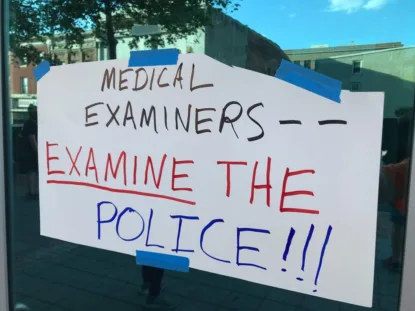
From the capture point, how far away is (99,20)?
1386mm

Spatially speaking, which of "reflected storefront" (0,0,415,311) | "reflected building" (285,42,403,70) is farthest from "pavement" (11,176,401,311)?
"reflected building" (285,42,403,70)

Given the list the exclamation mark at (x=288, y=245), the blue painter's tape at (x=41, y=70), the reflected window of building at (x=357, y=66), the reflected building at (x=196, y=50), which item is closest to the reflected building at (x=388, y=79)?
the reflected window of building at (x=357, y=66)

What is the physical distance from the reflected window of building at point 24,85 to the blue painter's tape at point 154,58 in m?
0.46

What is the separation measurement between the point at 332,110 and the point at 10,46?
117cm

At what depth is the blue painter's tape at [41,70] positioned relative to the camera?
1.44 meters

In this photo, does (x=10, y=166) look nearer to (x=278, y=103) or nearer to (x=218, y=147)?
(x=218, y=147)

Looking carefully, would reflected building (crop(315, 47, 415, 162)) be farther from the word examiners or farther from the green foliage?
the green foliage

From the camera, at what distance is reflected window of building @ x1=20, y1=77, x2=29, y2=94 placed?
1.47m

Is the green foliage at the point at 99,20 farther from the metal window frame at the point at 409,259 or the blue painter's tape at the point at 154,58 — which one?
the metal window frame at the point at 409,259

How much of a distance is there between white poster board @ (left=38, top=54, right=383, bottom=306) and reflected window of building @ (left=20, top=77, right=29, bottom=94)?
62mm

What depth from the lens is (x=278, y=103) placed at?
1104 millimetres

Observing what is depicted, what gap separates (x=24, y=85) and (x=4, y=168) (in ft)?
1.04

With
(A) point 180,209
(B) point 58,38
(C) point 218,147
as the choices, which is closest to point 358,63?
(C) point 218,147

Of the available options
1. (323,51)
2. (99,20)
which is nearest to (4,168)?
(99,20)
